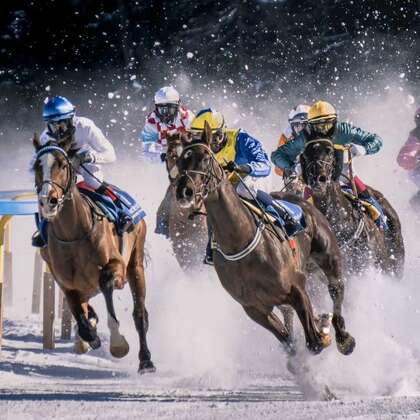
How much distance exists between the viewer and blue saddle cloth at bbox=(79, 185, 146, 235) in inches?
368

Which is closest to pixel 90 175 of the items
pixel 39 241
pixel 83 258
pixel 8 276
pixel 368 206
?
pixel 39 241

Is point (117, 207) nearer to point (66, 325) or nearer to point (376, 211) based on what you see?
point (66, 325)

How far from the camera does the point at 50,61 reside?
23.5 meters

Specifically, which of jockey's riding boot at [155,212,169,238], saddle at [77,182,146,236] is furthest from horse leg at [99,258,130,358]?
jockey's riding boot at [155,212,169,238]

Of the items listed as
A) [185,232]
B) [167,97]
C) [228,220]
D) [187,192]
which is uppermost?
[167,97]

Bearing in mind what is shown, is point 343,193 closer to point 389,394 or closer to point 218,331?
point 218,331

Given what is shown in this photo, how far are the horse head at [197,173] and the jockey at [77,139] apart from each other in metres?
1.53

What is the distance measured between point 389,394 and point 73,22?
17.2 m

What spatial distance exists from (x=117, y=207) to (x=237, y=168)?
5.55 feet

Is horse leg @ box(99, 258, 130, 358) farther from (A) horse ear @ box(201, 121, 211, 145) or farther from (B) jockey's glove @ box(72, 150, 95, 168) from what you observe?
(A) horse ear @ box(201, 121, 211, 145)

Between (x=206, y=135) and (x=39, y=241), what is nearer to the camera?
(x=206, y=135)

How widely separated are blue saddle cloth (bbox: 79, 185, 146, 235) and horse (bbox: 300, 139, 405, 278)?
1.59 meters

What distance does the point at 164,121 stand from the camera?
39.0 feet

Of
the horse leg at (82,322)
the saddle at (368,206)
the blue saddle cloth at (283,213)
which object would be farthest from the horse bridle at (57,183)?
the saddle at (368,206)
